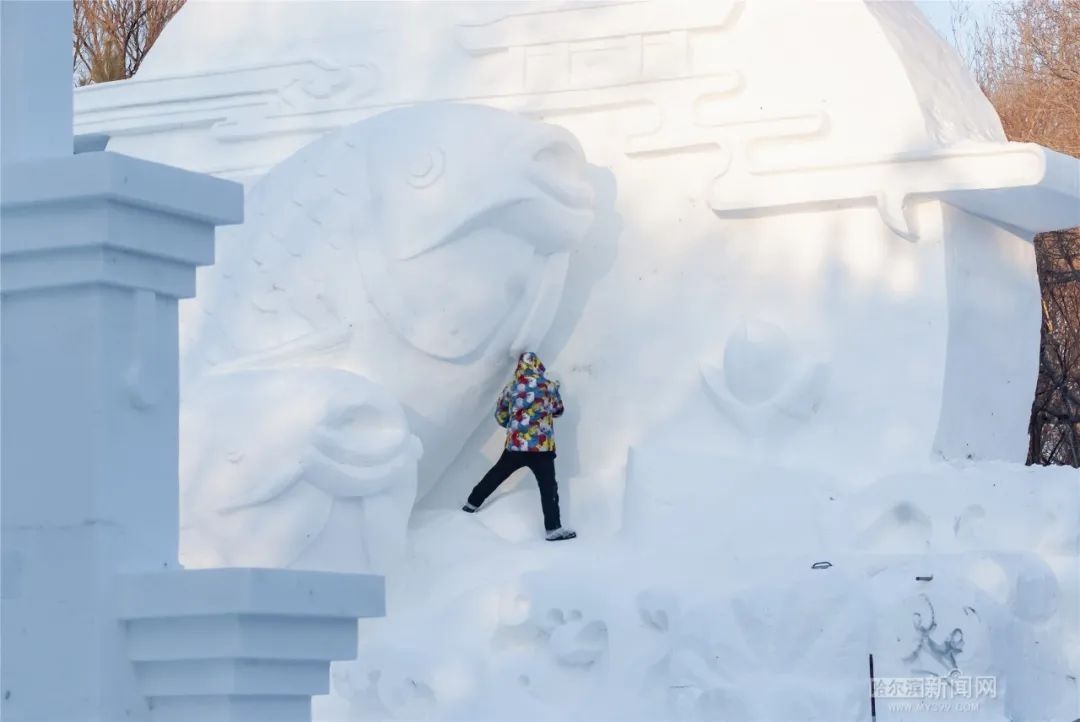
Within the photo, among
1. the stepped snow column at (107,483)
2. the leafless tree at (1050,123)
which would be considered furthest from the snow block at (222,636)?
the leafless tree at (1050,123)

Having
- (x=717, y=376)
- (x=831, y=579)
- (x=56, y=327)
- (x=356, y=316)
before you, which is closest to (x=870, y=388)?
(x=717, y=376)

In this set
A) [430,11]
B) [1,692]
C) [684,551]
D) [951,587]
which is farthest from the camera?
[430,11]

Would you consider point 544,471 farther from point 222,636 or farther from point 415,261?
point 222,636

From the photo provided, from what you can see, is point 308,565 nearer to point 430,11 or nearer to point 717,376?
point 717,376

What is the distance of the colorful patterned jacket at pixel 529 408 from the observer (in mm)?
7656

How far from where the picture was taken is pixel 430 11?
343 inches

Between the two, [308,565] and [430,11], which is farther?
[430,11]

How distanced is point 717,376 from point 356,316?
1.67 m

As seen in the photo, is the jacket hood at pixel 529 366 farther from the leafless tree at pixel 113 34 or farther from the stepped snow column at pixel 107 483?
the leafless tree at pixel 113 34

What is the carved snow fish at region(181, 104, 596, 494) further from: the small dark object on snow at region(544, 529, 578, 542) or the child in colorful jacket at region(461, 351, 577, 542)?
the small dark object on snow at region(544, 529, 578, 542)

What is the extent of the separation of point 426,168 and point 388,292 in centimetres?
58

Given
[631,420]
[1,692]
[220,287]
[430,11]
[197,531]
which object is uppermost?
[430,11]

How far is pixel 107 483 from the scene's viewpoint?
3.30 meters

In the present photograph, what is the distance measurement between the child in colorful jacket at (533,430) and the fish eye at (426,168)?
91 centimetres
